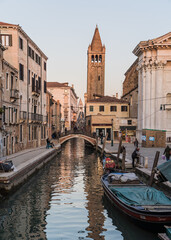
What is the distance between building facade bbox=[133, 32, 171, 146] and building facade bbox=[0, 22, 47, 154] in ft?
49.1

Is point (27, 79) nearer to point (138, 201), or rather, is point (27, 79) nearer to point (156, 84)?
point (156, 84)

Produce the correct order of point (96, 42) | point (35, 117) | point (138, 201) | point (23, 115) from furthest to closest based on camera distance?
point (96, 42) < point (35, 117) < point (23, 115) < point (138, 201)

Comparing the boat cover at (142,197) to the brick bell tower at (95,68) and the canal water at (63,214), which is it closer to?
the canal water at (63,214)

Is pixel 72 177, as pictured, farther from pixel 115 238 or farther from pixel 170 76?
pixel 170 76

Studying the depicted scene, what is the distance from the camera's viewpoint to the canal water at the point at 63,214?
1127 centimetres

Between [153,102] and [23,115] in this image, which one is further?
[153,102]

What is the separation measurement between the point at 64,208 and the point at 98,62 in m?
75.4

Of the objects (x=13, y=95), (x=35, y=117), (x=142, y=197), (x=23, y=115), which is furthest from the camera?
(x=35, y=117)

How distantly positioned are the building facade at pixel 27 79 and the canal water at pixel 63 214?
49.5 ft

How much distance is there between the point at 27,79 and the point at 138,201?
2713cm


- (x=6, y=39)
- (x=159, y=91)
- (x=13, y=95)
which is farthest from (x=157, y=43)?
(x=13, y=95)

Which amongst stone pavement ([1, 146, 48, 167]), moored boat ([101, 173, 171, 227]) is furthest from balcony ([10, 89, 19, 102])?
moored boat ([101, 173, 171, 227])

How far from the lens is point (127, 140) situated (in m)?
49.2

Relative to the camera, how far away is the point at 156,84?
42.6m
